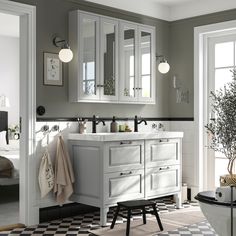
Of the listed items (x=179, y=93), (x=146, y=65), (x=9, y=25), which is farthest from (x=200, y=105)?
(x=9, y=25)

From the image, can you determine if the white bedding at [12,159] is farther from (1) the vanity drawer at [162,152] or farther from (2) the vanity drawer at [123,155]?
(1) the vanity drawer at [162,152]

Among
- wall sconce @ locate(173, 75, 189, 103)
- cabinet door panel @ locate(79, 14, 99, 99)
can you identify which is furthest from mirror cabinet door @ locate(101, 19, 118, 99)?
wall sconce @ locate(173, 75, 189, 103)

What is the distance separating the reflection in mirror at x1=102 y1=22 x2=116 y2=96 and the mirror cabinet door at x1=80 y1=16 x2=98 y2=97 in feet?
0.56

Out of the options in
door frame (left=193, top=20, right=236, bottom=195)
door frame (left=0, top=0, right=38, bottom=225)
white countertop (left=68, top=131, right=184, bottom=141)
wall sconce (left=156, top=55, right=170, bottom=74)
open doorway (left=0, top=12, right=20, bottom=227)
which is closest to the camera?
white countertop (left=68, top=131, right=184, bottom=141)

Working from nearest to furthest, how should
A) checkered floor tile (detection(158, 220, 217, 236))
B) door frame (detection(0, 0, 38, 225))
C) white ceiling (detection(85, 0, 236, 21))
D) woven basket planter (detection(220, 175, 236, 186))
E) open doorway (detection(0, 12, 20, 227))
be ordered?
woven basket planter (detection(220, 175, 236, 186))
checkered floor tile (detection(158, 220, 217, 236))
door frame (detection(0, 0, 38, 225))
white ceiling (detection(85, 0, 236, 21))
open doorway (detection(0, 12, 20, 227))

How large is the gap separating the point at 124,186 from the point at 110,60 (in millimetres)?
1583

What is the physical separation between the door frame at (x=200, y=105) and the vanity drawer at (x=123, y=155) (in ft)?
4.40

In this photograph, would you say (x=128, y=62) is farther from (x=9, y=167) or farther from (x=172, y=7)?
(x=9, y=167)

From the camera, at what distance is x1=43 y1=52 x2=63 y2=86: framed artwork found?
5.05 metres

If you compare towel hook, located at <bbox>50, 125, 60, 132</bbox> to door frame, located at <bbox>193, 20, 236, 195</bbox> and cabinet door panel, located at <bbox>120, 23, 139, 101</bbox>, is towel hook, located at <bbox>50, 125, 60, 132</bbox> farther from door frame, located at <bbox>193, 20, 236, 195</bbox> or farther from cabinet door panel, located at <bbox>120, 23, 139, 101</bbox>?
door frame, located at <bbox>193, 20, 236, 195</bbox>

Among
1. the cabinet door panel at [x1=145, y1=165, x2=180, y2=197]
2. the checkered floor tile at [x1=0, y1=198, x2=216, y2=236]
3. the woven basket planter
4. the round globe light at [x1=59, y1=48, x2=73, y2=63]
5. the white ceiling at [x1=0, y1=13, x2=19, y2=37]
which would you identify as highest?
the white ceiling at [x1=0, y1=13, x2=19, y2=37]

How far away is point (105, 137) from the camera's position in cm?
476

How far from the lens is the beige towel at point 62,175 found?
16.2ft

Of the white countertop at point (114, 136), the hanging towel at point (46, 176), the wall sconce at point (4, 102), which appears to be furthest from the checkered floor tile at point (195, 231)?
the wall sconce at point (4, 102)
